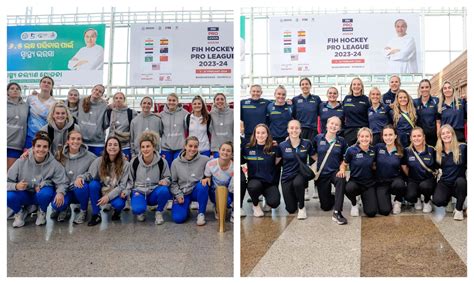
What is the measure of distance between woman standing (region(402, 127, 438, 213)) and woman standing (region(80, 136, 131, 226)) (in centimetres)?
197

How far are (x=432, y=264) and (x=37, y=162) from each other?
244cm

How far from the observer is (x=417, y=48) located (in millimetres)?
Answer: 5160

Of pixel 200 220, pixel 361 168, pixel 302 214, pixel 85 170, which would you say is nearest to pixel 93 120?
pixel 85 170

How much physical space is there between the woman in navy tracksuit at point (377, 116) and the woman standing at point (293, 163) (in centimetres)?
55

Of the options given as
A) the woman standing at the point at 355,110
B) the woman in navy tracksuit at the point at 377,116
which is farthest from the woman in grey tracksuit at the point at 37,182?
the woman in navy tracksuit at the point at 377,116

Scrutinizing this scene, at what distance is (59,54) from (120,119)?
233 cm

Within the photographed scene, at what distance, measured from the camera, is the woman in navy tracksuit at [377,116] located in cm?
296

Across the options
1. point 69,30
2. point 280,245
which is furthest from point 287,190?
point 69,30

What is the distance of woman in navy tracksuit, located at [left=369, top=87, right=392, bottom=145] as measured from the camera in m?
2.96

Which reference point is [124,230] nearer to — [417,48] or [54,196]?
[54,196]

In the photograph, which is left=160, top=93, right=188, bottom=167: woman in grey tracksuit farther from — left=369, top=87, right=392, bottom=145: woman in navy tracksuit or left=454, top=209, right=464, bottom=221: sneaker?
left=454, top=209, right=464, bottom=221: sneaker

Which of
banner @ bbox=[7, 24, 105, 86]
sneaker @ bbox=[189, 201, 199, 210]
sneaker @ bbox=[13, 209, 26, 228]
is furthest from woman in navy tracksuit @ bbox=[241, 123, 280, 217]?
banner @ bbox=[7, 24, 105, 86]

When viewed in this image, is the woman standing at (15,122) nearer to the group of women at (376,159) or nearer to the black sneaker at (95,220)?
the black sneaker at (95,220)

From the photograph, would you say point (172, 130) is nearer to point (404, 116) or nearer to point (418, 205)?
point (404, 116)
